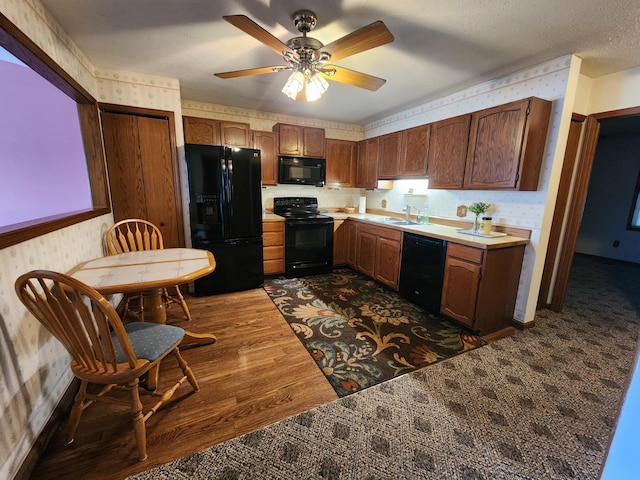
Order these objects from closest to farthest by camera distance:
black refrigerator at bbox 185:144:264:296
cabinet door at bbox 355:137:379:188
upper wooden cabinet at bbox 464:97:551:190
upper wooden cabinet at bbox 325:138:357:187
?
upper wooden cabinet at bbox 464:97:551:190 → black refrigerator at bbox 185:144:264:296 → cabinet door at bbox 355:137:379:188 → upper wooden cabinet at bbox 325:138:357:187

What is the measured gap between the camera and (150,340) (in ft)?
4.76

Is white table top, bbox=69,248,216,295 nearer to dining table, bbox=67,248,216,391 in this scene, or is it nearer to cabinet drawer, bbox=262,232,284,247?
dining table, bbox=67,248,216,391

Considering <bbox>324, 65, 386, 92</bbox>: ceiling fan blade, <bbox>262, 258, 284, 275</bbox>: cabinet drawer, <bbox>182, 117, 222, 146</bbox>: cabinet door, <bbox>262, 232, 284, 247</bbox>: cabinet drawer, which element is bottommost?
<bbox>262, 258, 284, 275</bbox>: cabinet drawer

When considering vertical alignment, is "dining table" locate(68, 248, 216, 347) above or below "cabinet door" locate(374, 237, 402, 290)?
above

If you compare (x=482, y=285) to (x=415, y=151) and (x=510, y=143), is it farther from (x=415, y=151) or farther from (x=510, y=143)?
(x=415, y=151)

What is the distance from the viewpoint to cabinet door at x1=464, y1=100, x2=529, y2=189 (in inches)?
89.6

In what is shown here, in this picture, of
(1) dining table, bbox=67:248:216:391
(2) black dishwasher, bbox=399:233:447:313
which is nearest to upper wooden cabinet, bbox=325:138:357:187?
(2) black dishwasher, bbox=399:233:447:313

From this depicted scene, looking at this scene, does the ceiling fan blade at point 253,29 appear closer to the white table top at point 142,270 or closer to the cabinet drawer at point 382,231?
the white table top at point 142,270

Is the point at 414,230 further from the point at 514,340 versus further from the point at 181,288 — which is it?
the point at 181,288

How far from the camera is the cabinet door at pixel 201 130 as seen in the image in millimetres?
3365

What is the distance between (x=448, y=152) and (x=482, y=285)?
59.8 inches

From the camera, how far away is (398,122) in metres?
3.96

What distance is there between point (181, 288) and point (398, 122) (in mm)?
3888

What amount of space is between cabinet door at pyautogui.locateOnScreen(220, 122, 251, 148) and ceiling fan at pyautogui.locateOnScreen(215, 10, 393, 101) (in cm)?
162
